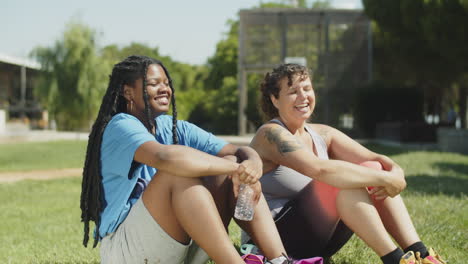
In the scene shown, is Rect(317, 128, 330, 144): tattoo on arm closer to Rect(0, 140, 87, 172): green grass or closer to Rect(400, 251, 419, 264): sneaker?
Rect(400, 251, 419, 264): sneaker

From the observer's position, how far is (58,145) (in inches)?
861

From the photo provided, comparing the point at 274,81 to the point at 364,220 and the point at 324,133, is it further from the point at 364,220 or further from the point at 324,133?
the point at 364,220

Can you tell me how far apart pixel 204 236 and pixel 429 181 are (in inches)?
254

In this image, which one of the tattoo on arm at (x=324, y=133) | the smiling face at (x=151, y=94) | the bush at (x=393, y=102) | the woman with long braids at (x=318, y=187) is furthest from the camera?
the bush at (x=393, y=102)

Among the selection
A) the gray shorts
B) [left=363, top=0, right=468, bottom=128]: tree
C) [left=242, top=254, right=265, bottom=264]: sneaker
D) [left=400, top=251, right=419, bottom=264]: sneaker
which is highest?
[left=363, top=0, right=468, bottom=128]: tree

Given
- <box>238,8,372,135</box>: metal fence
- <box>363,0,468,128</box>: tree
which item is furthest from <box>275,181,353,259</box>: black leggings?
<box>238,8,372,135</box>: metal fence

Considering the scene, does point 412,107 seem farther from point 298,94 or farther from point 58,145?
point 298,94

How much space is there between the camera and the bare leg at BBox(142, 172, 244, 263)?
258 centimetres

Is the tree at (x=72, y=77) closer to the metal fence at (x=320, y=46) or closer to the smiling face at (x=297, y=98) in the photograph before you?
the metal fence at (x=320, y=46)

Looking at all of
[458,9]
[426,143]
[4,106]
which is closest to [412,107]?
[426,143]

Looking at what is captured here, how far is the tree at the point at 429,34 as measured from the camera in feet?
46.1

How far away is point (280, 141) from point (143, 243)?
41.5 inches

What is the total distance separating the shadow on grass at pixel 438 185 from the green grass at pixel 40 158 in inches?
331

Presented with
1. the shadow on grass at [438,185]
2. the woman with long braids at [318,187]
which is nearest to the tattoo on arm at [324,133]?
the woman with long braids at [318,187]
